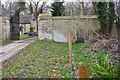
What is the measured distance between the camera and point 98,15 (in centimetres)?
670

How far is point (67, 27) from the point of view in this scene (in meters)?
5.25

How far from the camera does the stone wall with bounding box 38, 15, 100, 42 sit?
646 cm

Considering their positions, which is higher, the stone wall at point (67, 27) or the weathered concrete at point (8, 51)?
the stone wall at point (67, 27)

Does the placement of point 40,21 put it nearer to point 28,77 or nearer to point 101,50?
point 101,50

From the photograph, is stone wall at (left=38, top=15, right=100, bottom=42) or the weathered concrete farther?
stone wall at (left=38, top=15, right=100, bottom=42)

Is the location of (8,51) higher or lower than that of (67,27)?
lower

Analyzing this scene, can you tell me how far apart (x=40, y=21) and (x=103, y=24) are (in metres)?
4.76

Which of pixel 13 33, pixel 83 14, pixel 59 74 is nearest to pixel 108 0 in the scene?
pixel 83 14

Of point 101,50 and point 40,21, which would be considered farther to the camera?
point 40,21

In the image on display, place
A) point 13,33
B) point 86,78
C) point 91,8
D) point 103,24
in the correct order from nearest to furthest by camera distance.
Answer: point 86,78 → point 103,24 → point 91,8 → point 13,33

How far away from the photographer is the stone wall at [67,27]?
254 inches

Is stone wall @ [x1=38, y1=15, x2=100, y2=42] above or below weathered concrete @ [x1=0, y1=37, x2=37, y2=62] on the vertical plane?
above

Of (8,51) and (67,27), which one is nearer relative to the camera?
(67,27)

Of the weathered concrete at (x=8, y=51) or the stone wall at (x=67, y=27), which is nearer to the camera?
the weathered concrete at (x=8, y=51)
